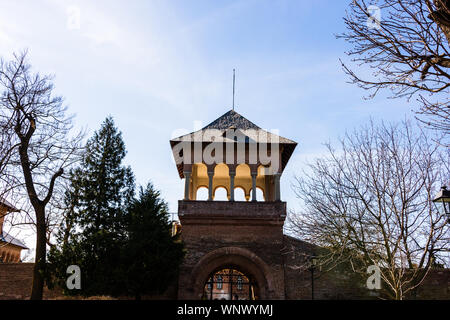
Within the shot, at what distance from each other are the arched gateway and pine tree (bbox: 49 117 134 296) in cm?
296

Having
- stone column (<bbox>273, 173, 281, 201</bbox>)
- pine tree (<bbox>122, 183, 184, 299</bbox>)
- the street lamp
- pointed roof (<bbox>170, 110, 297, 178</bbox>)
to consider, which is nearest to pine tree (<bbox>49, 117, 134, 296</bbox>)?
pine tree (<bbox>122, 183, 184, 299</bbox>)

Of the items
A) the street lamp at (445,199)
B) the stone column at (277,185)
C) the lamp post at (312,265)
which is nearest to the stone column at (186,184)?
the stone column at (277,185)

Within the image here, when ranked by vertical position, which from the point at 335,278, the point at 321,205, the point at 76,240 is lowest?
the point at 335,278

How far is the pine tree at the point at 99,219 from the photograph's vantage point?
1534cm

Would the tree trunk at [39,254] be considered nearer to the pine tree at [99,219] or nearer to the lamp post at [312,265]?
the pine tree at [99,219]

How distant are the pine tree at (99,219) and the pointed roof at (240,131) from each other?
3.45 meters

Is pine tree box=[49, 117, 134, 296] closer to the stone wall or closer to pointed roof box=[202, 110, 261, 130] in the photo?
the stone wall

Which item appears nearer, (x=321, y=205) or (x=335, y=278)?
(x=321, y=205)

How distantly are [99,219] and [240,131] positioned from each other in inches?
324

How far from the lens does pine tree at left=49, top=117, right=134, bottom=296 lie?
15.3 m

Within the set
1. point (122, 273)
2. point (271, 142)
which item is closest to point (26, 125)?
point (122, 273)

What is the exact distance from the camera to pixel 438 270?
645 inches
